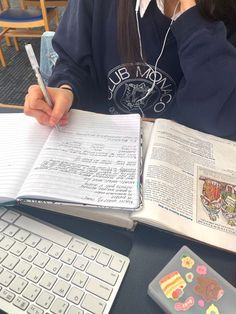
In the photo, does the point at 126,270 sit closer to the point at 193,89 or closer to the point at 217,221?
the point at 217,221

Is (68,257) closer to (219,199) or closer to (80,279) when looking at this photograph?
(80,279)

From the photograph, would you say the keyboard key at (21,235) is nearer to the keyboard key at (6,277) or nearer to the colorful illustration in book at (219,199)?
the keyboard key at (6,277)

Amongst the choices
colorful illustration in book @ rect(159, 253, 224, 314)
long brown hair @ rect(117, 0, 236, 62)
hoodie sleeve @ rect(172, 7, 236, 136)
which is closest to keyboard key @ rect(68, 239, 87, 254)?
colorful illustration in book @ rect(159, 253, 224, 314)

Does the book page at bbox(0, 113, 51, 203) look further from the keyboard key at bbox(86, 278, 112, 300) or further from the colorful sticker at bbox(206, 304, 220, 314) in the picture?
the colorful sticker at bbox(206, 304, 220, 314)

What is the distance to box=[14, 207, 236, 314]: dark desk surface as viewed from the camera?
34cm

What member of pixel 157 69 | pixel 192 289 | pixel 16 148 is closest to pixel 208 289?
pixel 192 289

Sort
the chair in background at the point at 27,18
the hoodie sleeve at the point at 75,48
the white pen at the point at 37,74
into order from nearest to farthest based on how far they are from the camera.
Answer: the white pen at the point at 37,74 → the hoodie sleeve at the point at 75,48 → the chair in background at the point at 27,18

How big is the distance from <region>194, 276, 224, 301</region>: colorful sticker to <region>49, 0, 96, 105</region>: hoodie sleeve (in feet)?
1.51

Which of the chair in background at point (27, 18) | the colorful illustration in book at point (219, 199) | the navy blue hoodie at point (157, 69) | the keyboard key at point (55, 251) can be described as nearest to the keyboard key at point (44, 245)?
the keyboard key at point (55, 251)

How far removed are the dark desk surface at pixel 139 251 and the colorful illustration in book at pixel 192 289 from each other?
22mm

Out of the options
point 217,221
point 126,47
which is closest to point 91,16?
point 126,47

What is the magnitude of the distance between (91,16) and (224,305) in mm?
652

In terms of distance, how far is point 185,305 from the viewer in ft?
1.06

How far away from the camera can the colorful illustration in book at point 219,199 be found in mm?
408
